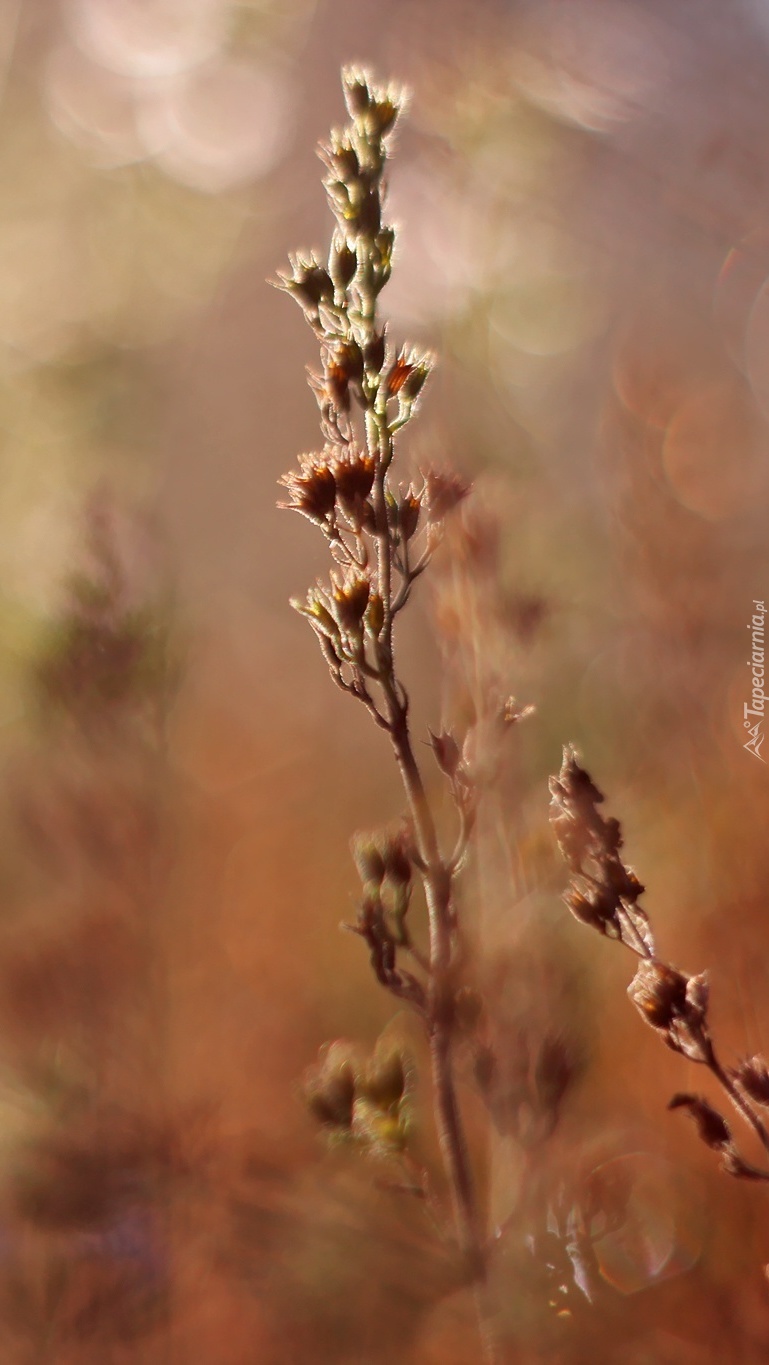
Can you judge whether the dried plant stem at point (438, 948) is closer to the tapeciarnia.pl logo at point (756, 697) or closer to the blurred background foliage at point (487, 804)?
the blurred background foliage at point (487, 804)

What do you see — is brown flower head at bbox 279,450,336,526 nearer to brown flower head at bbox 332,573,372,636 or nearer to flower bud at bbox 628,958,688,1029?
brown flower head at bbox 332,573,372,636

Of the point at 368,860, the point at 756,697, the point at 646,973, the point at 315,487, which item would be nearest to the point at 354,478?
the point at 315,487

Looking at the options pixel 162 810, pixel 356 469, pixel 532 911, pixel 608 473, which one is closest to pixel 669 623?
pixel 608 473

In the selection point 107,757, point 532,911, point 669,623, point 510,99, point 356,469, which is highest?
point 510,99

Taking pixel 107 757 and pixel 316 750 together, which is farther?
pixel 316 750

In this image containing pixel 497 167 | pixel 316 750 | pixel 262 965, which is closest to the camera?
pixel 497 167

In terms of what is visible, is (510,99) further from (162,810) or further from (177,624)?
(162,810)

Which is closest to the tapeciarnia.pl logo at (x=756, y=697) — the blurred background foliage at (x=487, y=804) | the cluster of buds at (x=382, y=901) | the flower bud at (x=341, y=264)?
the blurred background foliage at (x=487, y=804)

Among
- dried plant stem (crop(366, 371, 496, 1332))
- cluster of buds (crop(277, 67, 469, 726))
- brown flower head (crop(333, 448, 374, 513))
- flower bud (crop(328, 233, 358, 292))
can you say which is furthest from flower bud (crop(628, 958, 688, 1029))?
flower bud (crop(328, 233, 358, 292))
